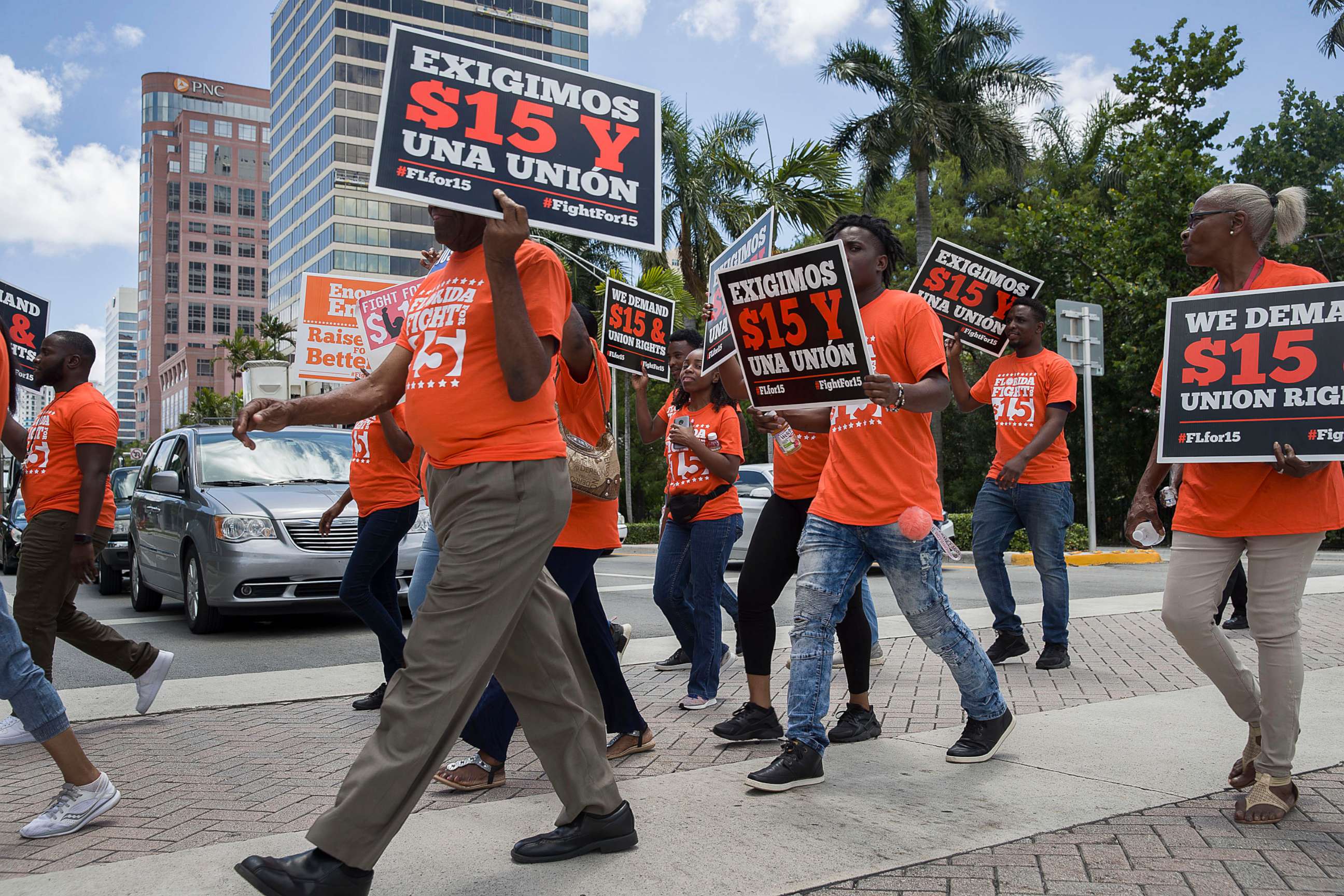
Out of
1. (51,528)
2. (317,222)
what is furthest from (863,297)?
(317,222)

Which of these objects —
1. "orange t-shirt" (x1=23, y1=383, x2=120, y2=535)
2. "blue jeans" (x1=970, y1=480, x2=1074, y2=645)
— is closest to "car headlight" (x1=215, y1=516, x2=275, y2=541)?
"orange t-shirt" (x1=23, y1=383, x2=120, y2=535)

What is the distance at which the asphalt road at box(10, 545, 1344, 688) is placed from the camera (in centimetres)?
738

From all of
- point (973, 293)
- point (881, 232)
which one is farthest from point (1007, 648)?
point (881, 232)

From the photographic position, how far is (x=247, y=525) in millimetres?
8562

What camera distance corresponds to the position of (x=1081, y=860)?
3129 millimetres

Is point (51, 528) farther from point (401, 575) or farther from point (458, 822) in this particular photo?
point (401, 575)

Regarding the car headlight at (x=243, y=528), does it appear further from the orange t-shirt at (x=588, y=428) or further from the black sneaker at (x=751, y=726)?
the black sneaker at (x=751, y=726)

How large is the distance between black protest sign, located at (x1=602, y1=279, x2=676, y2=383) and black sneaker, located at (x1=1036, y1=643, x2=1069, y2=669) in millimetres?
2943

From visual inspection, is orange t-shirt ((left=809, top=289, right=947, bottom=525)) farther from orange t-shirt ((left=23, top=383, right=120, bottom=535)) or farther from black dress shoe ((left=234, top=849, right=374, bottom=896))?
orange t-shirt ((left=23, top=383, right=120, bottom=535))

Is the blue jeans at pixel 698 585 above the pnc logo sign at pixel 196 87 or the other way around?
the other way around

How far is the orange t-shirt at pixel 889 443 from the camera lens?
3.92 m

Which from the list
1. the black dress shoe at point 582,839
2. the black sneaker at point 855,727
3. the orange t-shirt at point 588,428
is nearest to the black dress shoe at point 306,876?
the black dress shoe at point 582,839

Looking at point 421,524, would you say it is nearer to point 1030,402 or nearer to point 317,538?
point 317,538

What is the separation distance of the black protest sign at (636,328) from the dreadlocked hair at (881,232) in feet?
10.4
